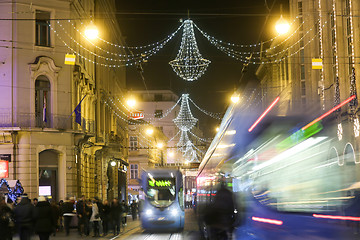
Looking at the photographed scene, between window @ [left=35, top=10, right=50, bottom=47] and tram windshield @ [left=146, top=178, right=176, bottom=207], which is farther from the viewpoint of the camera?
window @ [left=35, top=10, right=50, bottom=47]

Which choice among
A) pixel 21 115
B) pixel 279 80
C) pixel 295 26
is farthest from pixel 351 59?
pixel 279 80

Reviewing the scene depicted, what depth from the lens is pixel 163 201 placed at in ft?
101

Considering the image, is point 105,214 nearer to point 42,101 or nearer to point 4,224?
point 42,101

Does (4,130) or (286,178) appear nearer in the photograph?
(286,178)

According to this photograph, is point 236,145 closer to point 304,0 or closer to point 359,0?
→ point 359,0

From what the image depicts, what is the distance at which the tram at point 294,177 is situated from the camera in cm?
896

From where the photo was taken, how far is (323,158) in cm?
966

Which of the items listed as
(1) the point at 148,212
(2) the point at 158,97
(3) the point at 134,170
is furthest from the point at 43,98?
(2) the point at 158,97

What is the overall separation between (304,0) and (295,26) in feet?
8.20

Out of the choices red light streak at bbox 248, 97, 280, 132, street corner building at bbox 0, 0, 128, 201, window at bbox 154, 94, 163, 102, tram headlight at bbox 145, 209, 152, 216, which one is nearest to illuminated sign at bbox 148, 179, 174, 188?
tram headlight at bbox 145, 209, 152, 216

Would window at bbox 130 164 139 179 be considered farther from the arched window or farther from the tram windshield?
the tram windshield

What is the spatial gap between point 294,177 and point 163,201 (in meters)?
20.4

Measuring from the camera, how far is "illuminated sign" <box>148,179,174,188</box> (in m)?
31.1

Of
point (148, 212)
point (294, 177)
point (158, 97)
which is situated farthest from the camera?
point (158, 97)
